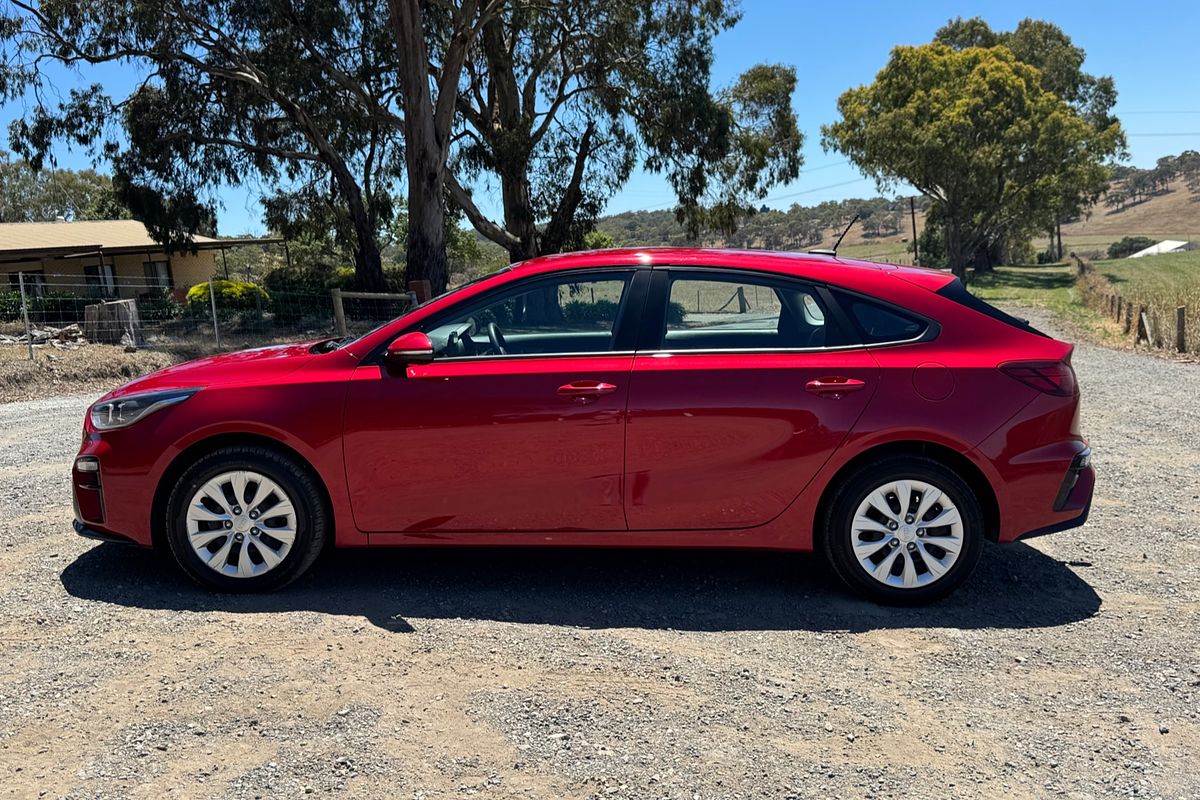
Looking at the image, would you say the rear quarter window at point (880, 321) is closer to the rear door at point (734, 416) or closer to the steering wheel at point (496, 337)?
the rear door at point (734, 416)

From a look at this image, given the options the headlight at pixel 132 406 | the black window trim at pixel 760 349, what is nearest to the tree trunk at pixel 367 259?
the headlight at pixel 132 406

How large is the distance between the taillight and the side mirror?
2659 millimetres

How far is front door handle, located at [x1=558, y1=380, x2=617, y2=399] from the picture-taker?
429 centimetres

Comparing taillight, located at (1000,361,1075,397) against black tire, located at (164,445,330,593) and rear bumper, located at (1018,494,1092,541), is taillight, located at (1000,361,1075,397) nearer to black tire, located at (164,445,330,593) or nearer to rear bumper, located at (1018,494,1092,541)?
rear bumper, located at (1018,494,1092,541)

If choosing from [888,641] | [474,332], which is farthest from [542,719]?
[474,332]

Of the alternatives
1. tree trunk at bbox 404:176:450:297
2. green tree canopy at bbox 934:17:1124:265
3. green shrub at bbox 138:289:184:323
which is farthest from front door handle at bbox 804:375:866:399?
green tree canopy at bbox 934:17:1124:265

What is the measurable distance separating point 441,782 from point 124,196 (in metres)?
28.5

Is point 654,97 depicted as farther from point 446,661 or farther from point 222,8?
point 446,661

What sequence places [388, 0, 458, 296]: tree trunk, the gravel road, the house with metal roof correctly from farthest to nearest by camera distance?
the house with metal roof
[388, 0, 458, 296]: tree trunk
the gravel road

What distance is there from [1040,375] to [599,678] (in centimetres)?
245

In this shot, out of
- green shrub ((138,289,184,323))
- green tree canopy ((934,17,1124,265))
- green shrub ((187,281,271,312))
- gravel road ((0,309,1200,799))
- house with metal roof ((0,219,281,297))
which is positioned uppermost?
green tree canopy ((934,17,1124,265))

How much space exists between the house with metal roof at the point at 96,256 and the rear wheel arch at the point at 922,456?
2974cm

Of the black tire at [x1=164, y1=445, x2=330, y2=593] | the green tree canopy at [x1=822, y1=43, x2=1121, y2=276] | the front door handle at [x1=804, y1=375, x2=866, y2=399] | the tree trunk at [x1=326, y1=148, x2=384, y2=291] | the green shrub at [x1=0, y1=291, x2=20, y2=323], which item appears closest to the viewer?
the front door handle at [x1=804, y1=375, x2=866, y2=399]

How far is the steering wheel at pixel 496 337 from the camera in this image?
4.50 meters
